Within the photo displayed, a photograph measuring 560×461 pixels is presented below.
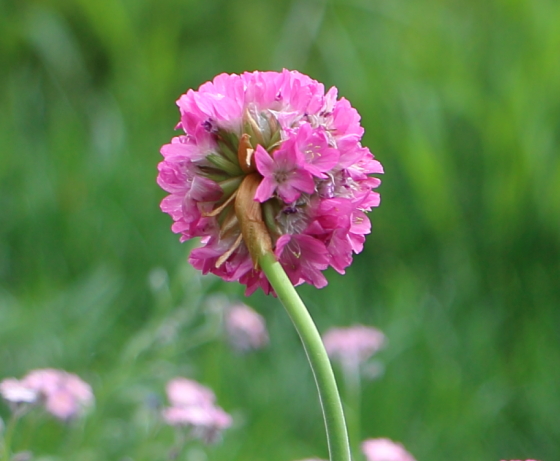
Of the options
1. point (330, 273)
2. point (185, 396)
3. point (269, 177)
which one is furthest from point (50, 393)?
point (330, 273)

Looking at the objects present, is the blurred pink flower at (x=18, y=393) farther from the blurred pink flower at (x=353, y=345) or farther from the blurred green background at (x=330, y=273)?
the blurred pink flower at (x=353, y=345)

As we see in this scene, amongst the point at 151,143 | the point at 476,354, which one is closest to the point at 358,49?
the point at 151,143

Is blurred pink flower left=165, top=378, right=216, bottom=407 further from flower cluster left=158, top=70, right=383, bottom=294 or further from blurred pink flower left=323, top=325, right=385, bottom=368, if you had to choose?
flower cluster left=158, top=70, right=383, bottom=294

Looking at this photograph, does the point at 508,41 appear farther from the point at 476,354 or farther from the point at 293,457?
the point at 293,457

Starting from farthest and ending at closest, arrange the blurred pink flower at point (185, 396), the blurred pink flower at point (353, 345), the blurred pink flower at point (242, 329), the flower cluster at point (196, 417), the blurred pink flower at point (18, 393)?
the blurred pink flower at point (242, 329) < the blurred pink flower at point (353, 345) < the blurred pink flower at point (185, 396) < the flower cluster at point (196, 417) < the blurred pink flower at point (18, 393)

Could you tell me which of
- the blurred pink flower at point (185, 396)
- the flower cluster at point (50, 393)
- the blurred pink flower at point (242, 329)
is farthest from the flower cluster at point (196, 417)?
the blurred pink flower at point (242, 329)

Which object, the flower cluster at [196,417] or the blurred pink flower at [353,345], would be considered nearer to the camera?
the flower cluster at [196,417]

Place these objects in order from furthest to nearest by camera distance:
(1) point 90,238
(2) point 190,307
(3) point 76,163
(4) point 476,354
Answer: (3) point 76,163 < (1) point 90,238 < (4) point 476,354 < (2) point 190,307
